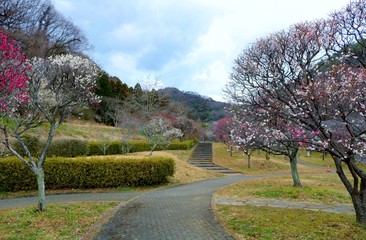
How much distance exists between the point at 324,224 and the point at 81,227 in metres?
5.40

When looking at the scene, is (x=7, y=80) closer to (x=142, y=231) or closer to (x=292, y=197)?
(x=142, y=231)

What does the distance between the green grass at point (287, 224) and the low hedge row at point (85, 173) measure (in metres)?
5.52

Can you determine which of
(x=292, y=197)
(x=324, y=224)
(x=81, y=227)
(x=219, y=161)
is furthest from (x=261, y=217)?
(x=219, y=161)

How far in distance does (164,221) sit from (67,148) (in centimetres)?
1280

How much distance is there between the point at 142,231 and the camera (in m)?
5.52

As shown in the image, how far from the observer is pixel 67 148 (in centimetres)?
1705

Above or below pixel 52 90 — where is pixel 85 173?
below

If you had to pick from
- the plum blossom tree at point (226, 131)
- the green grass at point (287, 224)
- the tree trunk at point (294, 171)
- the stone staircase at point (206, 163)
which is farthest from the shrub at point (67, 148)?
the tree trunk at point (294, 171)

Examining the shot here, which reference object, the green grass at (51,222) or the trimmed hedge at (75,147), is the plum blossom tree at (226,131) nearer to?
the trimmed hedge at (75,147)

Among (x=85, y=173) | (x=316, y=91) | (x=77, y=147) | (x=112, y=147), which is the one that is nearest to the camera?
(x=316, y=91)

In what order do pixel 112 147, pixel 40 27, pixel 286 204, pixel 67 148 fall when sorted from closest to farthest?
pixel 286 204, pixel 67 148, pixel 112 147, pixel 40 27

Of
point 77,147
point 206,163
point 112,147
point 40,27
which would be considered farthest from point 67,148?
point 40,27

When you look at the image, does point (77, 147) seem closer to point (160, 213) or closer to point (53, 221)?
point (53, 221)

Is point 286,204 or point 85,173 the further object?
point 85,173
